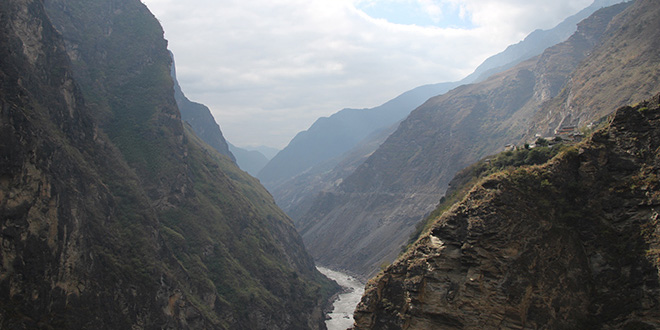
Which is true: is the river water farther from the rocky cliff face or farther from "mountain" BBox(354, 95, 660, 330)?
"mountain" BBox(354, 95, 660, 330)

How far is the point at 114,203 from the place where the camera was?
3177 inches

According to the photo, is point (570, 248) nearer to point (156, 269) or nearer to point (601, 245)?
point (601, 245)

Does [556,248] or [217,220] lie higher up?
[556,248]

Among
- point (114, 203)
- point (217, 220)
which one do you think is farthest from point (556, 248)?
point (217, 220)

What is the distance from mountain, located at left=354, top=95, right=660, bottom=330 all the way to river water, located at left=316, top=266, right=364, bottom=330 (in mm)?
105176

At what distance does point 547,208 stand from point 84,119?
84077 mm

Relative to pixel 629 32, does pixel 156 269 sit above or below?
below

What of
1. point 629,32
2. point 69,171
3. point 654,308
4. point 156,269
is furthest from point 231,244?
point 629,32

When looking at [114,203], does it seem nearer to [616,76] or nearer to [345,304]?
[345,304]

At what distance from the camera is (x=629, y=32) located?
6781 inches

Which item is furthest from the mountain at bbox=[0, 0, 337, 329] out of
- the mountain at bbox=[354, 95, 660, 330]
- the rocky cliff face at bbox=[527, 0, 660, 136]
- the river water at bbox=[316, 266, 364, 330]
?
the rocky cliff face at bbox=[527, 0, 660, 136]

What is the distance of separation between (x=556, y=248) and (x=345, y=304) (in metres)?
135

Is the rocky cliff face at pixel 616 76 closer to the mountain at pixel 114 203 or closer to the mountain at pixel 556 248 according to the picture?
the mountain at pixel 114 203

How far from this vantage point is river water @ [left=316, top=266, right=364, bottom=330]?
133500 millimetres
